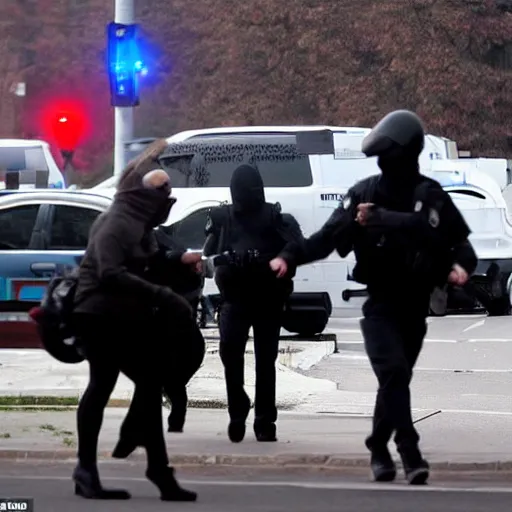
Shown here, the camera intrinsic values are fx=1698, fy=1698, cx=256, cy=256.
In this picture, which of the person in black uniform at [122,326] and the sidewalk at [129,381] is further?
the sidewalk at [129,381]

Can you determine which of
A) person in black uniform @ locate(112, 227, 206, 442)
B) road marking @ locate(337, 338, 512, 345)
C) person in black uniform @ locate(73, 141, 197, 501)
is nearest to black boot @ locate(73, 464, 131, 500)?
person in black uniform @ locate(73, 141, 197, 501)

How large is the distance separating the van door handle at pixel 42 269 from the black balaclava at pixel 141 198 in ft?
26.0

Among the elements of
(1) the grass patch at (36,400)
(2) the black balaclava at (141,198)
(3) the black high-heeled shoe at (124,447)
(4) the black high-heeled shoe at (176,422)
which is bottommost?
(1) the grass patch at (36,400)

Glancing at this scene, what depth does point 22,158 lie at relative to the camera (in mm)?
31156

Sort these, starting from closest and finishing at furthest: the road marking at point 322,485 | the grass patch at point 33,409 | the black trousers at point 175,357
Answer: the black trousers at point 175,357, the road marking at point 322,485, the grass patch at point 33,409

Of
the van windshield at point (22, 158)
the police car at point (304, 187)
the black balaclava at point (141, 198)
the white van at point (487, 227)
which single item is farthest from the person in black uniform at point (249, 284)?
the van windshield at point (22, 158)

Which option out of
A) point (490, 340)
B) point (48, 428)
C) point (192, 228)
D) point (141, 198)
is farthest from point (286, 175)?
point (141, 198)

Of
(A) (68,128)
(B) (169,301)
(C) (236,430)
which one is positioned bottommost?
(C) (236,430)

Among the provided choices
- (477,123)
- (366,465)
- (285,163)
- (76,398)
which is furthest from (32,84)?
(366,465)

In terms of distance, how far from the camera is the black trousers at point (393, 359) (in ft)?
28.2

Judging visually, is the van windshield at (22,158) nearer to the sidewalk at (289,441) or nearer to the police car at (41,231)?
the police car at (41,231)

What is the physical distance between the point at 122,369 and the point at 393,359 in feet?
4.57

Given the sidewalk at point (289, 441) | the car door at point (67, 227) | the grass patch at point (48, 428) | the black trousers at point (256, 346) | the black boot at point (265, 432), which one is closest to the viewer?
the sidewalk at point (289, 441)

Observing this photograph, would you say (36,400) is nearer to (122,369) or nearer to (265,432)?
(265,432)
